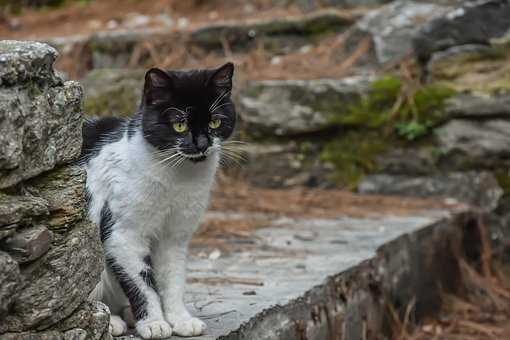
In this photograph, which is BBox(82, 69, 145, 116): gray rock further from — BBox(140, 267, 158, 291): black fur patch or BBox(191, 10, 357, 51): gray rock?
BBox(140, 267, 158, 291): black fur patch

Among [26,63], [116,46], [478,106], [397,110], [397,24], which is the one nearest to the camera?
[26,63]

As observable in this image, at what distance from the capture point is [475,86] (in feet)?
18.9

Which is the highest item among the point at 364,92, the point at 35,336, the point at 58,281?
the point at 58,281

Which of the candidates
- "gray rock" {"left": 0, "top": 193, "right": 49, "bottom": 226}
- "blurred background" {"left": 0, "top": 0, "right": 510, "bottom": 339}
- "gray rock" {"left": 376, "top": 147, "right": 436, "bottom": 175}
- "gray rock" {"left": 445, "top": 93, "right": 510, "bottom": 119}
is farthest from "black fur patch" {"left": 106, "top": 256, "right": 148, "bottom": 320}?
"gray rock" {"left": 445, "top": 93, "right": 510, "bottom": 119}

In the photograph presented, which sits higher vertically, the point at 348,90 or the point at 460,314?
the point at 348,90

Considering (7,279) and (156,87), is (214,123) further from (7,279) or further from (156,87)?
(7,279)

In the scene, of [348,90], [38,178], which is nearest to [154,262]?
[38,178]

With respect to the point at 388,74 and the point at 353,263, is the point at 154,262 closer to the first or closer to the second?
the point at 353,263

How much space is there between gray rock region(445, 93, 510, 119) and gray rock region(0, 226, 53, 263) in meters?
4.19

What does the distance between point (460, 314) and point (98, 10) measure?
498 centimetres

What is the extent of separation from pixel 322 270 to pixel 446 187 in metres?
2.17

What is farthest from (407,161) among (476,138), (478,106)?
(478,106)

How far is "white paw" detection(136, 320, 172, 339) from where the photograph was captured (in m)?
2.72

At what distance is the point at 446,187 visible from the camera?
5750 millimetres
